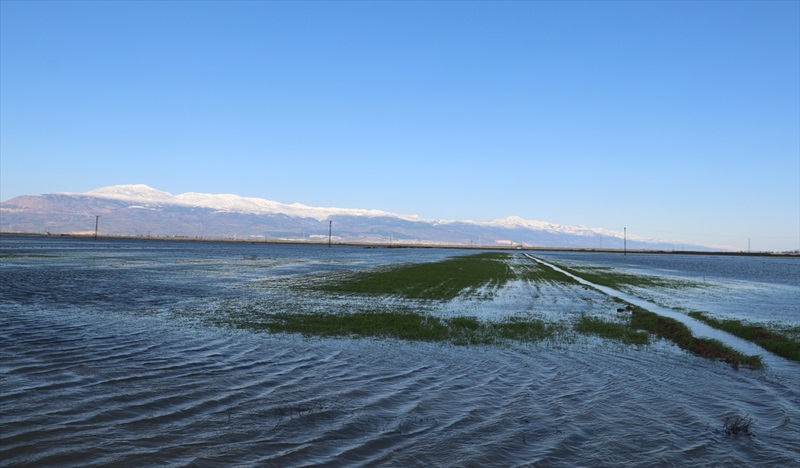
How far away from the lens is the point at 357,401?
1342cm

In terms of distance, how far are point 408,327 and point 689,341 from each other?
38.7 feet

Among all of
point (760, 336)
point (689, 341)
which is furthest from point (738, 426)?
point (760, 336)

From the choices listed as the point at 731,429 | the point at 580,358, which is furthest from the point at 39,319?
the point at 731,429

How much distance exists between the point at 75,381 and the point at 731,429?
49.5 ft

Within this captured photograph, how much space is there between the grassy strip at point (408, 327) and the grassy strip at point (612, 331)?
5.22 ft

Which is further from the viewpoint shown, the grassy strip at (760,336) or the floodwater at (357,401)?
the grassy strip at (760,336)

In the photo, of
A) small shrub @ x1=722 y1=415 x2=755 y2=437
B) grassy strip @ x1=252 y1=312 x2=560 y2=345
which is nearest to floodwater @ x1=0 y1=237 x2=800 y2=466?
small shrub @ x1=722 y1=415 x2=755 y2=437

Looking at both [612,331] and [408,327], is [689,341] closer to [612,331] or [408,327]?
[612,331]

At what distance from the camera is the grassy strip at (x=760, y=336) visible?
22.4 meters

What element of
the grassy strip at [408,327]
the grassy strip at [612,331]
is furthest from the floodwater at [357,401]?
the grassy strip at [408,327]

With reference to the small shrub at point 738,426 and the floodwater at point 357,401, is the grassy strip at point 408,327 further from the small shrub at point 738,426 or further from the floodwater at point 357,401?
the small shrub at point 738,426

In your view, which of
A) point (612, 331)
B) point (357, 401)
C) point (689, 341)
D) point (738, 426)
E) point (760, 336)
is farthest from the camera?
point (612, 331)

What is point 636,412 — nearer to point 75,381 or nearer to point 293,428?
point 293,428

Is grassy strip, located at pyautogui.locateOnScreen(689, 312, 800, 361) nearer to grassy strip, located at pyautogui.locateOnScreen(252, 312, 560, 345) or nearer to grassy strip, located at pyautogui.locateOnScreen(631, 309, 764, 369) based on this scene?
grassy strip, located at pyautogui.locateOnScreen(631, 309, 764, 369)
